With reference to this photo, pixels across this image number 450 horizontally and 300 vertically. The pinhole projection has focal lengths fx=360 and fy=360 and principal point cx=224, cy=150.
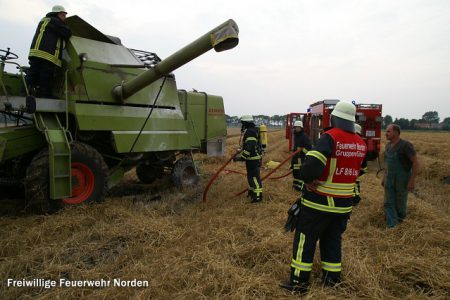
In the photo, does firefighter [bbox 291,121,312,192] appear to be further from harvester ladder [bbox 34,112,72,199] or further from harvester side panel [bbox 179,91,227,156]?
harvester ladder [bbox 34,112,72,199]

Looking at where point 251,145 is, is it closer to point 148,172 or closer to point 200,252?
point 148,172

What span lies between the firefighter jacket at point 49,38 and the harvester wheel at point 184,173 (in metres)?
2.95

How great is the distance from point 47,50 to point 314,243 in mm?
4728

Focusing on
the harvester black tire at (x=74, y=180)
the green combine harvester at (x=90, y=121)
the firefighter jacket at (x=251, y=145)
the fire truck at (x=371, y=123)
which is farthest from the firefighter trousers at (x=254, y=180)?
the fire truck at (x=371, y=123)

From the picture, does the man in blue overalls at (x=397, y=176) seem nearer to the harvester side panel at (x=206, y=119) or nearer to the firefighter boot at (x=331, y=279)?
the firefighter boot at (x=331, y=279)

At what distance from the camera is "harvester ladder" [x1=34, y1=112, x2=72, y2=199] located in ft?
16.4

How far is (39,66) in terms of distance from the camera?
5.49 m

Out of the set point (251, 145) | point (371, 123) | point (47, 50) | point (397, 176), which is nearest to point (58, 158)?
point (47, 50)

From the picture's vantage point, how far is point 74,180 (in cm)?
550

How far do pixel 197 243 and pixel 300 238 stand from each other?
154cm

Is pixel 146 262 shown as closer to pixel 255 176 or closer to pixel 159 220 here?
pixel 159 220

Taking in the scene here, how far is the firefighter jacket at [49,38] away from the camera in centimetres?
537

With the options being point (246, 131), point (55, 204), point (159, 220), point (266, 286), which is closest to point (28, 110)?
point (55, 204)

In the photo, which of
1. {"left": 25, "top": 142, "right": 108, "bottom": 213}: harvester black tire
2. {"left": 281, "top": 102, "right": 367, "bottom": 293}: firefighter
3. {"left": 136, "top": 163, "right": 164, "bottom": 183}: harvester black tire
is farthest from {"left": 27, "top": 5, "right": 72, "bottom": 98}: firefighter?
{"left": 281, "top": 102, "right": 367, "bottom": 293}: firefighter
